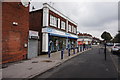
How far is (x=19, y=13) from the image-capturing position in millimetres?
10062

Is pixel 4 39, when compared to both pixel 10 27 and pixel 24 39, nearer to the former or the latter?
pixel 10 27

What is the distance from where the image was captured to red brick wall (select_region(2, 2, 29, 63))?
27.9ft

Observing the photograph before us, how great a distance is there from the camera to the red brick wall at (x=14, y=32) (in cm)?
850

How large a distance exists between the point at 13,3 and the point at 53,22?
8.43m

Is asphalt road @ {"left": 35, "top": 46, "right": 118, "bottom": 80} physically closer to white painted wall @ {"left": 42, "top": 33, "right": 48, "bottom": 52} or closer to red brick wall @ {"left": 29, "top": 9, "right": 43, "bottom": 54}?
white painted wall @ {"left": 42, "top": 33, "right": 48, "bottom": 52}

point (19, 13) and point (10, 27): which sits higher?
point (19, 13)

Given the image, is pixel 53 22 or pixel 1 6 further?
pixel 53 22

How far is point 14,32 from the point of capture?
9422 millimetres

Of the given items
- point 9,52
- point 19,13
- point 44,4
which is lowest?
point 9,52

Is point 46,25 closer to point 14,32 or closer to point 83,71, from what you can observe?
point 14,32

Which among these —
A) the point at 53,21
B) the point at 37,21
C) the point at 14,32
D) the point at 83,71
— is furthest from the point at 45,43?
the point at 83,71

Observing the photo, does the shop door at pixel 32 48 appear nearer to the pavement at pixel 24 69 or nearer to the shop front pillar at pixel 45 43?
the shop front pillar at pixel 45 43

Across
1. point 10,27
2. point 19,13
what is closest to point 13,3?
point 19,13

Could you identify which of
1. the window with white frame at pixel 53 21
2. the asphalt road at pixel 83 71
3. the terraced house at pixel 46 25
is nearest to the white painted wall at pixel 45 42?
the terraced house at pixel 46 25
